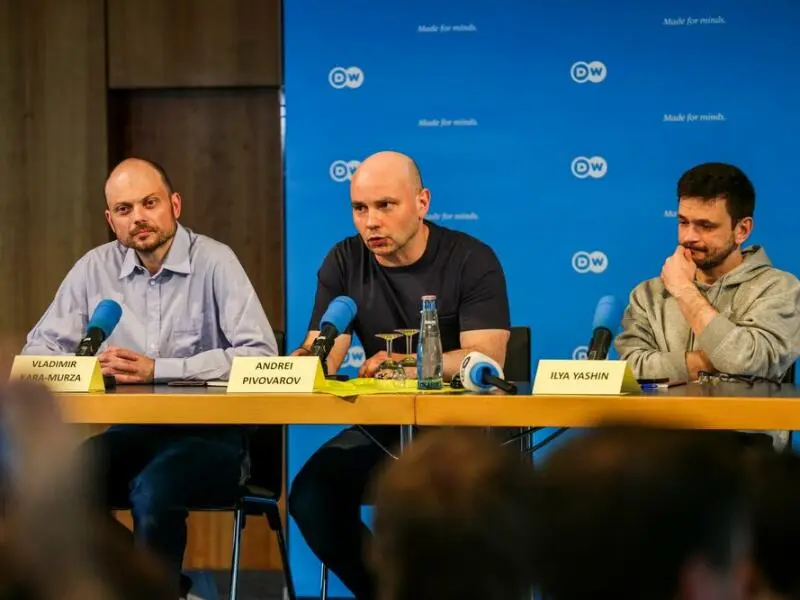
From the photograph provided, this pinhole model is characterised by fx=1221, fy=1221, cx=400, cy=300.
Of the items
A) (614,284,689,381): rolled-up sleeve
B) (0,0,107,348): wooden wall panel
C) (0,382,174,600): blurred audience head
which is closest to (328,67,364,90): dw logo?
(0,0,107,348): wooden wall panel

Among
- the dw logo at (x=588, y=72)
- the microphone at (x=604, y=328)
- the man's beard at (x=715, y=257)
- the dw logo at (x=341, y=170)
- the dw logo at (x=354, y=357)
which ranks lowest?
the dw logo at (x=354, y=357)

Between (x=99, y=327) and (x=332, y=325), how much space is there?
0.61 metres

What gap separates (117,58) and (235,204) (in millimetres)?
831

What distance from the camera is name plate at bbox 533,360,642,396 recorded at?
282 centimetres

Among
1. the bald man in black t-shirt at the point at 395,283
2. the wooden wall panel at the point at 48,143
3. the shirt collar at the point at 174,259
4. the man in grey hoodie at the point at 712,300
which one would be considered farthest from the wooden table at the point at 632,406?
the wooden wall panel at the point at 48,143

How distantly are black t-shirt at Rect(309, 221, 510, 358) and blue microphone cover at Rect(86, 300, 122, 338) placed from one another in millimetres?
645

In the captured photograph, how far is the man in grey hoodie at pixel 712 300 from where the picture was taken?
3311 mm

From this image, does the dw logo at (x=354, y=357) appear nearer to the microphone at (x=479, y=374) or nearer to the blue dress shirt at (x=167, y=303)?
the blue dress shirt at (x=167, y=303)

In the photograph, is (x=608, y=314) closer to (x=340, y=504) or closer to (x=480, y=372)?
(x=480, y=372)

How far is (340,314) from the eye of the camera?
3.17m

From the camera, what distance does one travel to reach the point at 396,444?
3.40m

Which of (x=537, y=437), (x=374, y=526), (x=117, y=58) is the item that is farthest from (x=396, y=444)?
(x=117, y=58)

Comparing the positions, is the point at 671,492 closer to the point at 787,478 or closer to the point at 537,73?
the point at 787,478

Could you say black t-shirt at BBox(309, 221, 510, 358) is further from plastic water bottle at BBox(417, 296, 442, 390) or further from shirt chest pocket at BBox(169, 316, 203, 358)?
plastic water bottle at BBox(417, 296, 442, 390)
